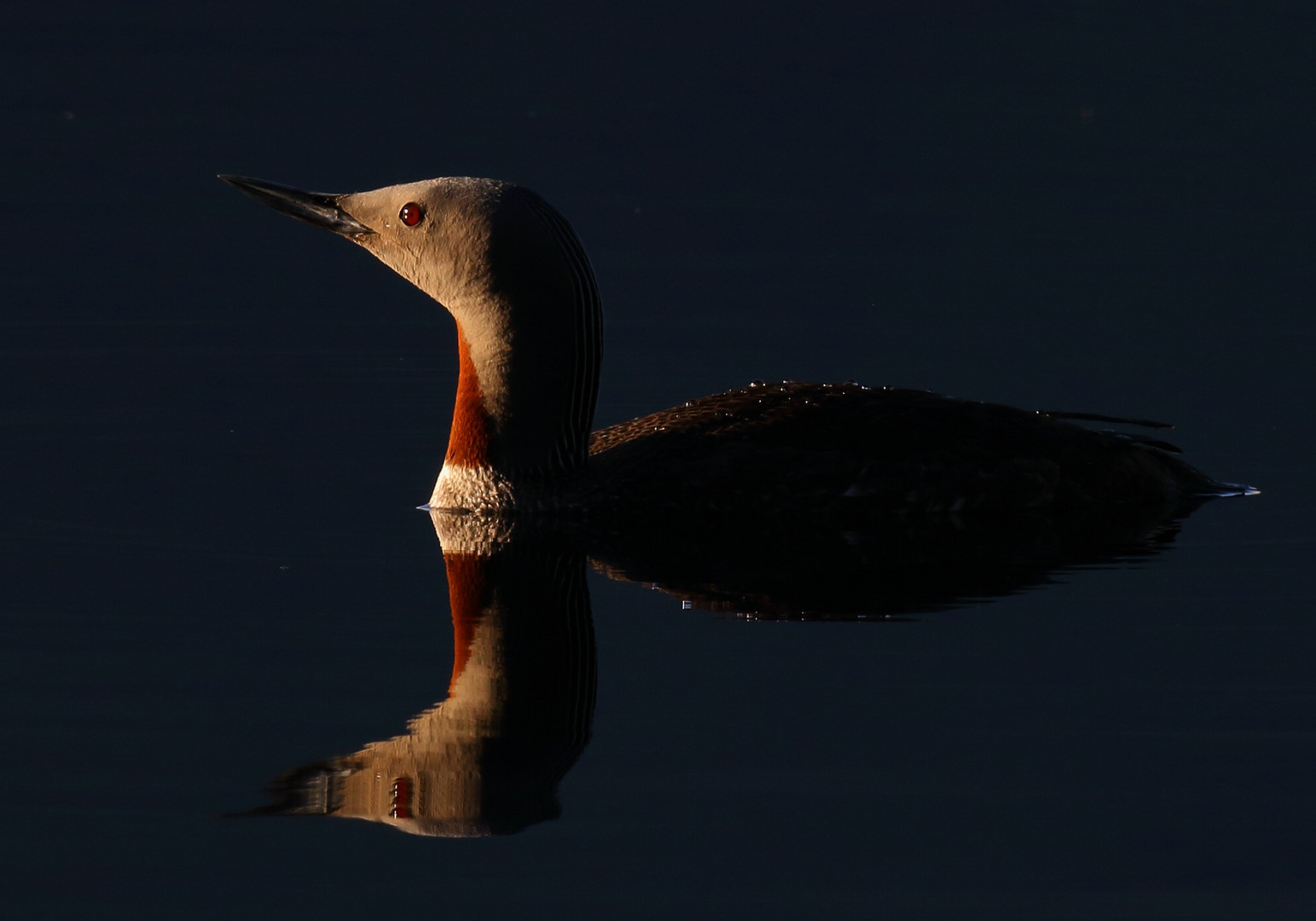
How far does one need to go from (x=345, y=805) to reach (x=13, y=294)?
27.1 feet

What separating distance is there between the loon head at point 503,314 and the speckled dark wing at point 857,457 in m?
0.31

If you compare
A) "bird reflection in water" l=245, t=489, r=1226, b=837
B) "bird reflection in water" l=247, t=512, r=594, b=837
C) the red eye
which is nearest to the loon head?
the red eye

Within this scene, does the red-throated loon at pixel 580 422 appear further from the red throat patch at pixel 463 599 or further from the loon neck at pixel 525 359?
the red throat patch at pixel 463 599

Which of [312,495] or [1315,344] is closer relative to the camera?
[312,495]

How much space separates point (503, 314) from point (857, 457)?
4.90 ft

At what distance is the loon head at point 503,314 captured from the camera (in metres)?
8.17

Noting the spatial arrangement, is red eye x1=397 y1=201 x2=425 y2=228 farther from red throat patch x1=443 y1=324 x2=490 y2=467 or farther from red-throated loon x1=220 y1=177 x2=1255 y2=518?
red throat patch x1=443 y1=324 x2=490 y2=467

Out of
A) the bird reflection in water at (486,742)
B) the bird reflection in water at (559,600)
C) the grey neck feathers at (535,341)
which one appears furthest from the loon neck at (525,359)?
the bird reflection in water at (486,742)

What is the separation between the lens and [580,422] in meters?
8.38

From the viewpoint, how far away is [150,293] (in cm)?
1307

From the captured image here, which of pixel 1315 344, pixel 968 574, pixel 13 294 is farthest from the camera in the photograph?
pixel 13 294

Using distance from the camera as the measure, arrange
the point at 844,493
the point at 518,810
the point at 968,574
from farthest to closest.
A: the point at 844,493 < the point at 968,574 < the point at 518,810

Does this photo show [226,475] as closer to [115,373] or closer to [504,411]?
[504,411]

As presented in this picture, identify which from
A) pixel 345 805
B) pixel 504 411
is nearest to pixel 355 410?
pixel 504 411
